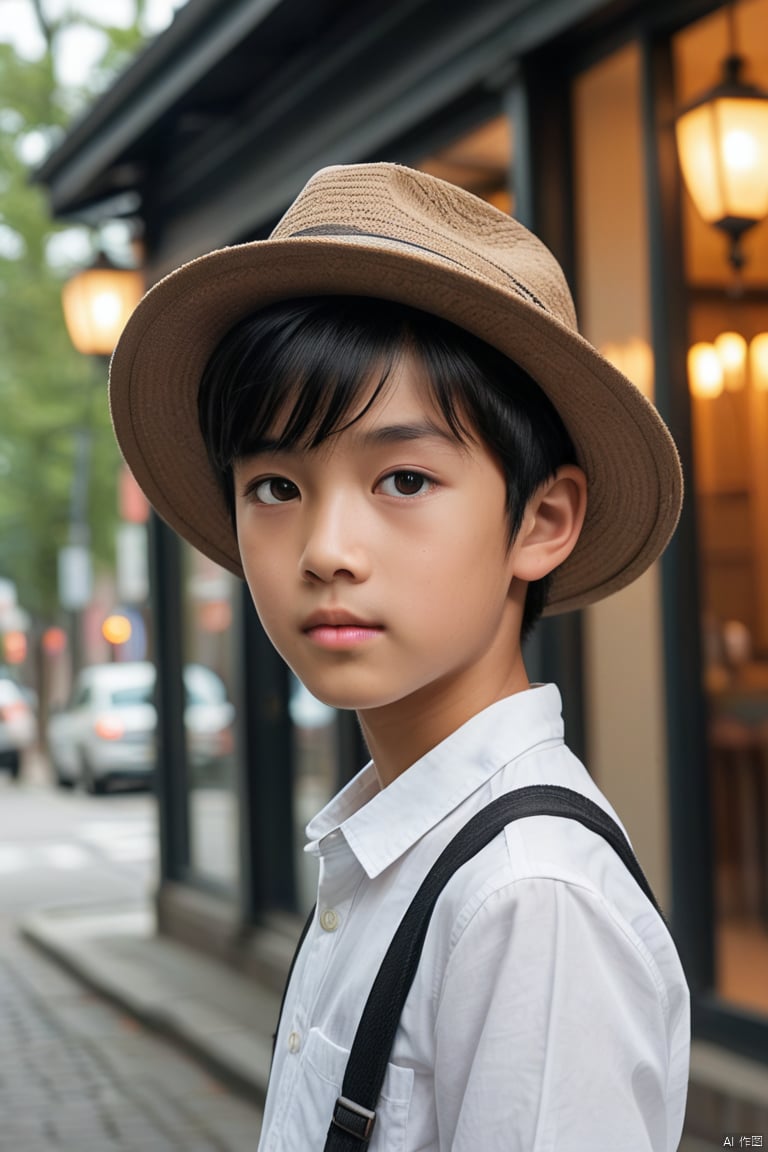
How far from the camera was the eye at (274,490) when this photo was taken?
1251 millimetres

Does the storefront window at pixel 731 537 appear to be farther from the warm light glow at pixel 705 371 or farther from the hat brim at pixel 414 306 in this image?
the hat brim at pixel 414 306

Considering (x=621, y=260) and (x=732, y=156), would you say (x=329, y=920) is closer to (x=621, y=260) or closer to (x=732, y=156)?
(x=732, y=156)

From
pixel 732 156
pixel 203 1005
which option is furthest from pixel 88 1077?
pixel 732 156

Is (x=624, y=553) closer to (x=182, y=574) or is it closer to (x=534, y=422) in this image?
(x=534, y=422)

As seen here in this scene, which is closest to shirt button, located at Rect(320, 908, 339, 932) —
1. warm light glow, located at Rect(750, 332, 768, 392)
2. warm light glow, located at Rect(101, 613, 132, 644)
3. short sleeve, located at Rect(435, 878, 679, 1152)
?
short sleeve, located at Rect(435, 878, 679, 1152)

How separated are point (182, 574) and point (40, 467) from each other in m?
16.4

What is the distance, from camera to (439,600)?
1195mm

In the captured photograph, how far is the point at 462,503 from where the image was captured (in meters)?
1.22

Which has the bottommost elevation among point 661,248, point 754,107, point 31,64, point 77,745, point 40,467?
point 77,745

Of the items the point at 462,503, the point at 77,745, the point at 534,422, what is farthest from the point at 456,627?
the point at 77,745

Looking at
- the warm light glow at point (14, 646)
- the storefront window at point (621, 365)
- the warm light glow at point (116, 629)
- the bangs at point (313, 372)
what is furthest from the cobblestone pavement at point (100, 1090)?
A: the warm light glow at point (14, 646)

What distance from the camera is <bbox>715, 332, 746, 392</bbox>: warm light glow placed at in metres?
4.64

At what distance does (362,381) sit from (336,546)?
0.15 m

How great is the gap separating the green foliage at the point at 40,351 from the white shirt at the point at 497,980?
1966 cm
